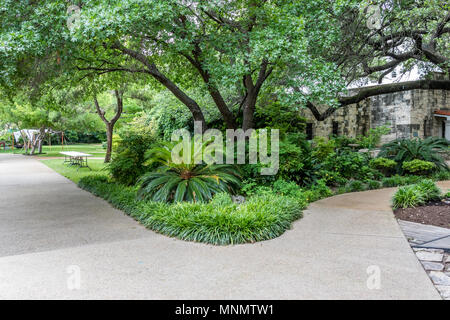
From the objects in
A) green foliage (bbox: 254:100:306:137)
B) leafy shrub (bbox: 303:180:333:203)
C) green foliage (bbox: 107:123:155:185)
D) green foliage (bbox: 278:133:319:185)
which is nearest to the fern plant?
green foliage (bbox: 278:133:319:185)

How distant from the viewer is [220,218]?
184 inches

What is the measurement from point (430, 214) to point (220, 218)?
3.54 m

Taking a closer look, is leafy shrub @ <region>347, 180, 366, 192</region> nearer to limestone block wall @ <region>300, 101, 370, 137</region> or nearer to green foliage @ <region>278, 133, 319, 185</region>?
green foliage @ <region>278, 133, 319, 185</region>

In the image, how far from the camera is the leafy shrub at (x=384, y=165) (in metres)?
9.66

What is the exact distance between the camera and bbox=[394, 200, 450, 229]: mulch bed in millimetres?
5156

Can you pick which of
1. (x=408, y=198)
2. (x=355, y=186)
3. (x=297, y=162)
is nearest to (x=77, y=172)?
(x=297, y=162)

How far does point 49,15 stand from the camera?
580 centimetres

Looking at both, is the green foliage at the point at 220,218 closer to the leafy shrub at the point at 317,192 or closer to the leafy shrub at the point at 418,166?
the leafy shrub at the point at 317,192

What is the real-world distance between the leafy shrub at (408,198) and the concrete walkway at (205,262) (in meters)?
0.43

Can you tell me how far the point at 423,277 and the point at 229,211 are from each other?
8.71 feet

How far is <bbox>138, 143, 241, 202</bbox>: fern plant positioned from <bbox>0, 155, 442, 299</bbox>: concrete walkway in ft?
2.84

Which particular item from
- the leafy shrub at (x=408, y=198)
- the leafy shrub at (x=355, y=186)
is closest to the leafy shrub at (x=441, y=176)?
the leafy shrub at (x=355, y=186)

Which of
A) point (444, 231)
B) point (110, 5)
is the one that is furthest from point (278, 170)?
point (110, 5)

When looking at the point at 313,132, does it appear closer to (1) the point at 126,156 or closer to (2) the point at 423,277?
(1) the point at 126,156
